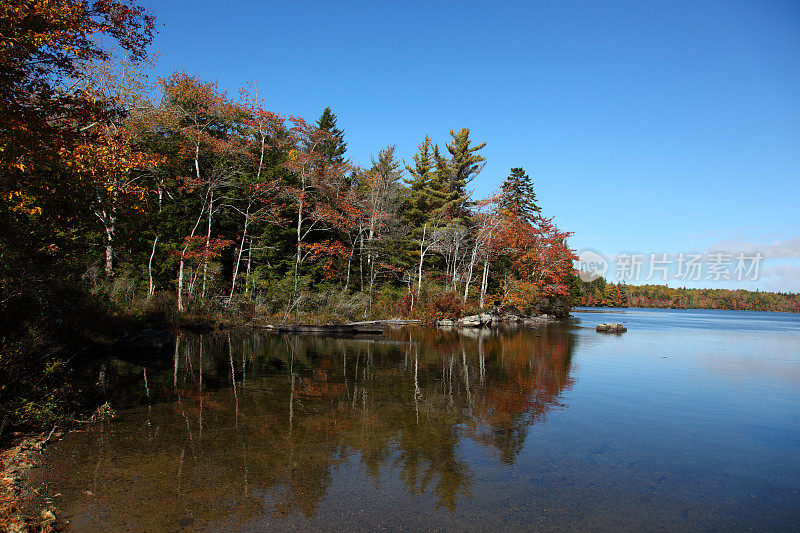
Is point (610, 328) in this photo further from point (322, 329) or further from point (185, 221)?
point (185, 221)

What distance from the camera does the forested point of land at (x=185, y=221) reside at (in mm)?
6570

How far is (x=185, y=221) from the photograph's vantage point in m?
23.6

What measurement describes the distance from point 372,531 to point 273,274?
23003mm

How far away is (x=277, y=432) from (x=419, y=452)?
7.63 feet

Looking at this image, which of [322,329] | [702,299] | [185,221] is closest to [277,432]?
[322,329]

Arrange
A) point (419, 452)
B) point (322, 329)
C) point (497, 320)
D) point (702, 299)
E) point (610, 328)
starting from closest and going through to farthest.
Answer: point (419, 452)
point (322, 329)
point (610, 328)
point (497, 320)
point (702, 299)

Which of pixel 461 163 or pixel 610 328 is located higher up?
pixel 461 163

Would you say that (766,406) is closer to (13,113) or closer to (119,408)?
(119,408)

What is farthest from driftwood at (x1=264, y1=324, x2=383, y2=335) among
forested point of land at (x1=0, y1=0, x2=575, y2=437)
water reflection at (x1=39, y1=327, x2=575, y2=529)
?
water reflection at (x1=39, y1=327, x2=575, y2=529)

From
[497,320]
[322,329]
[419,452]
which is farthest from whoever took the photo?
[497,320]

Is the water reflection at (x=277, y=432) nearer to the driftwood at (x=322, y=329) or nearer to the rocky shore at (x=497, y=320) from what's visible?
the driftwood at (x=322, y=329)

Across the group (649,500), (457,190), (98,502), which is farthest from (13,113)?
(457,190)

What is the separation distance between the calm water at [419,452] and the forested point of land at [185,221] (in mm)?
2059

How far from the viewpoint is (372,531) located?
4.13 m
